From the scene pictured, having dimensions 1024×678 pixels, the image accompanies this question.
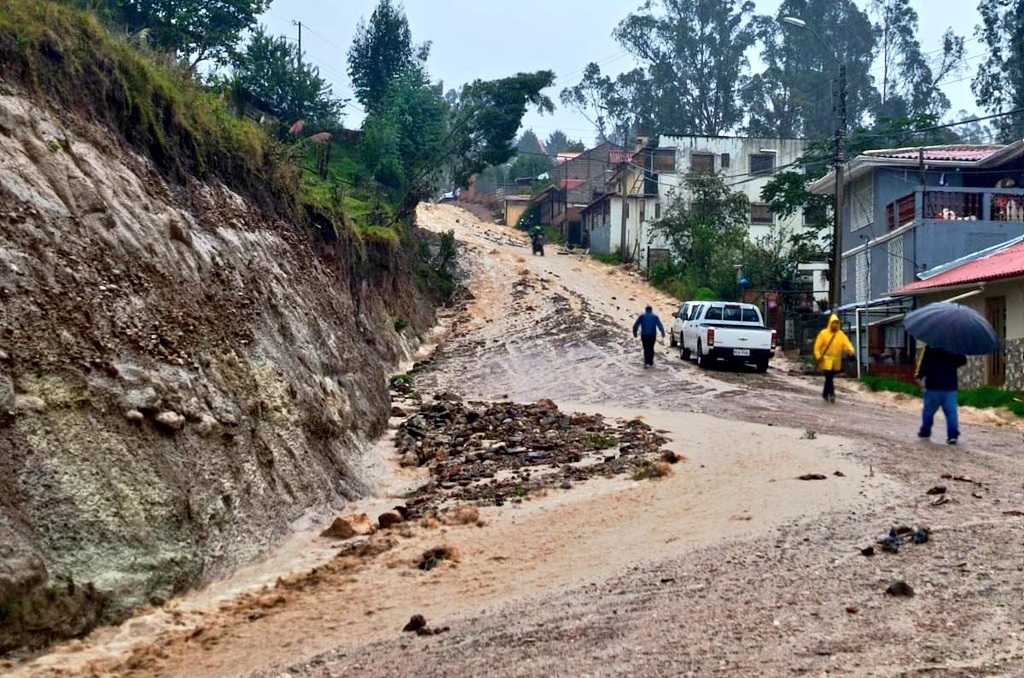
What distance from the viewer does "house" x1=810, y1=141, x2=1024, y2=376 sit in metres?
29.2

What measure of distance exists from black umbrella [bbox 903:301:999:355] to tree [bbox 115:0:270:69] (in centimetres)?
2688

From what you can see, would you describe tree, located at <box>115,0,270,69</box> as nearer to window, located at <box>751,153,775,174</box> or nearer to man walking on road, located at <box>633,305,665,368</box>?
man walking on road, located at <box>633,305,665,368</box>

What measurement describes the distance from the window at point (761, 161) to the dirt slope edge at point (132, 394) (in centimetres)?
5390

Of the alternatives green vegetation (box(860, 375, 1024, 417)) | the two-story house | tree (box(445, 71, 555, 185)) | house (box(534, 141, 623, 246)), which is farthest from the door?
house (box(534, 141, 623, 246))

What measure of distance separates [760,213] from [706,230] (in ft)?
43.7

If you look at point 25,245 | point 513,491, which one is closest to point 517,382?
point 513,491

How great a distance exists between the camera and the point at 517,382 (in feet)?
87.4

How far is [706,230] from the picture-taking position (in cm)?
5091

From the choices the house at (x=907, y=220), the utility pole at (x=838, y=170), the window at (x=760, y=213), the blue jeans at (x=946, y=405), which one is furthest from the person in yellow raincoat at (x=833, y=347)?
the window at (x=760, y=213)

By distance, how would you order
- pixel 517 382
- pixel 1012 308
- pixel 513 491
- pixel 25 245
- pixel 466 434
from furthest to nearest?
pixel 517 382 → pixel 1012 308 → pixel 466 434 → pixel 513 491 → pixel 25 245

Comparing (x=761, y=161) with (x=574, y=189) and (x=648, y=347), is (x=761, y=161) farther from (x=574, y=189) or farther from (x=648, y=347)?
(x=648, y=347)

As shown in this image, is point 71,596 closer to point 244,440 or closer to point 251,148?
point 244,440

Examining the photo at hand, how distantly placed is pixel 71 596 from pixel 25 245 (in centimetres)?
318

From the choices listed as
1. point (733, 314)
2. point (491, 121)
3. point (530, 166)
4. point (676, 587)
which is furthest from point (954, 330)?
point (530, 166)
